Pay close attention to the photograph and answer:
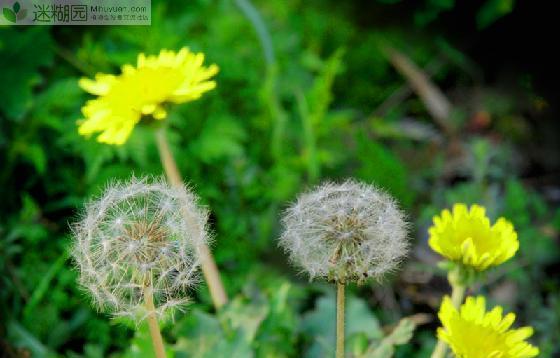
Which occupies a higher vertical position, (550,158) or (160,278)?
(550,158)

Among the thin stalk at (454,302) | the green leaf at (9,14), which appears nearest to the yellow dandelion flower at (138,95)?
the thin stalk at (454,302)

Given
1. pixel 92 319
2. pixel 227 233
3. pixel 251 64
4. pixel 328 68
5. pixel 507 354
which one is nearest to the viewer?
pixel 507 354

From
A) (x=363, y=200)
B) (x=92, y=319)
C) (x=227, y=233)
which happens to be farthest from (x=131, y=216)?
(x=227, y=233)

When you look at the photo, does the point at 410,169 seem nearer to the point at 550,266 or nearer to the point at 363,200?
the point at 550,266

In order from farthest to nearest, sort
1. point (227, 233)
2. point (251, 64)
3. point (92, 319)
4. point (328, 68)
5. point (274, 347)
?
point (251, 64) < point (328, 68) < point (227, 233) < point (92, 319) < point (274, 347)

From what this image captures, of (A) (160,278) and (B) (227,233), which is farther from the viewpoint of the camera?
(B) (227,233)

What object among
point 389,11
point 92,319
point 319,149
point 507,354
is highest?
point 389,11

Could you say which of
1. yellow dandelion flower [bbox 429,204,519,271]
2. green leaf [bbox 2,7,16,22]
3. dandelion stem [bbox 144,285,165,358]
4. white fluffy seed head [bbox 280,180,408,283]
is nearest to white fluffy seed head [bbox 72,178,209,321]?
dandelion stem [bbox 144,285,165,358]
